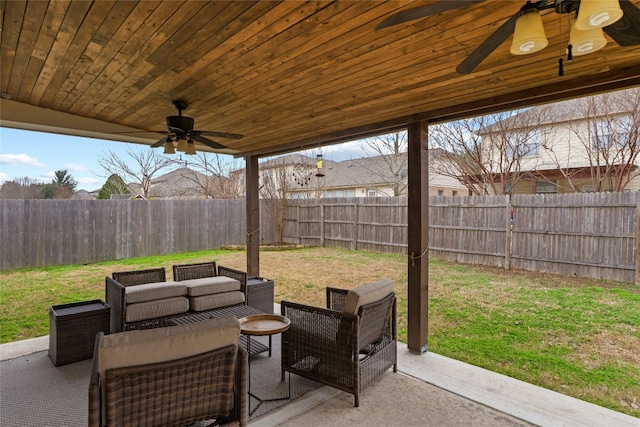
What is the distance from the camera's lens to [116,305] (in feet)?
12.2

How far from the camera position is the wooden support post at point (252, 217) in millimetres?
5988

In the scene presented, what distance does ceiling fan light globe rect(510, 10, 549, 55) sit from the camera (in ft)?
4.37

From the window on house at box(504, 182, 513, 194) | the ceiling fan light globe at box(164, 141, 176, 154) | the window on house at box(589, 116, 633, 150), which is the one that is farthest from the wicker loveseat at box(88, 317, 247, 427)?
the window on house at box(504, 182, 513, 194)

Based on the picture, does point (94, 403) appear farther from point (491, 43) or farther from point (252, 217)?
point (252, 217)

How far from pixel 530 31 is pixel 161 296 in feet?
13.0

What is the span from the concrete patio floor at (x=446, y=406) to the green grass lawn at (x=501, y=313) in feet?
0.83

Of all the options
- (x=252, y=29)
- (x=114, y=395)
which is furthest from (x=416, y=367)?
(x=252, y=29)

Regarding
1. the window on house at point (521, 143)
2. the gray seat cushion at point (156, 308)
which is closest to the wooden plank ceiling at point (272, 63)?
the gray seat cushion at point (156, 308)

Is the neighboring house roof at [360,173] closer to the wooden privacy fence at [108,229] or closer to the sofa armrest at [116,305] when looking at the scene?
the wooden privacy fence at [108,229]

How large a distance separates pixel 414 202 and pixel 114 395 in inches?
117

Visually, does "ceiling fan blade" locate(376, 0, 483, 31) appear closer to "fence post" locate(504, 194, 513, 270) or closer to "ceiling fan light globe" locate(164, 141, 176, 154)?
"ceiling fan light globe" locate(164, 141, 176, 154)

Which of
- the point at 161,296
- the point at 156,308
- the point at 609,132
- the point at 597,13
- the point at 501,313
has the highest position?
the point at 609,132

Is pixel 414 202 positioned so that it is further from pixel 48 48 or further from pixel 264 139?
pixel 48 48

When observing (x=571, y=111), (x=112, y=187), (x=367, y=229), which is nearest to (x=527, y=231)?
(x=571, y=111)
